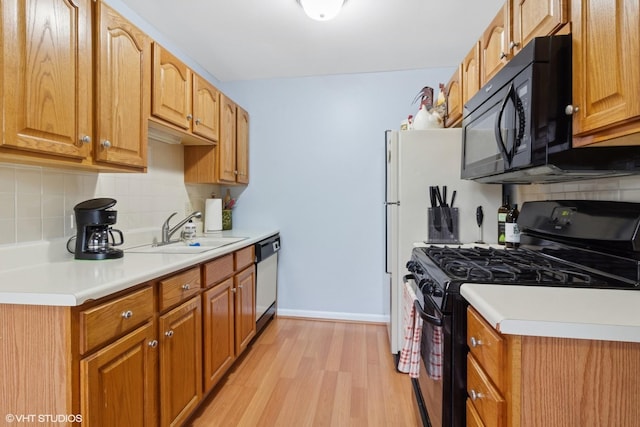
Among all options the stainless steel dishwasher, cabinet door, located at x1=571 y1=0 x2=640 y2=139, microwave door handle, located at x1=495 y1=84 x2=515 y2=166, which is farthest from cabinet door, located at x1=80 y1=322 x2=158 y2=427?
→ cabinet door, located at x1=571 y1=0 x2=640 y2=139

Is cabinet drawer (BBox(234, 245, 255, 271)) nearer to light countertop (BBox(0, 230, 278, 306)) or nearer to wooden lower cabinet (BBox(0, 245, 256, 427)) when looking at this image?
wooden lower cabinet (BBox(0, 245, 256, 427))

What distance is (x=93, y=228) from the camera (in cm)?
152

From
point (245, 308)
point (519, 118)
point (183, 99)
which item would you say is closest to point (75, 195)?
point (183, 99)

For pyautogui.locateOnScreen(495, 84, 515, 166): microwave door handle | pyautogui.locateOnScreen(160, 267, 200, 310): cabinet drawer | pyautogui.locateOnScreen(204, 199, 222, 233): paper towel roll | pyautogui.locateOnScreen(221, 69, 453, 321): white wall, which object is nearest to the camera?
pyautogui.locateOnScreen(495, 84, 515, 166): microwave door handle

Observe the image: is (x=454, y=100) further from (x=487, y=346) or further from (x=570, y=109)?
(x=487, y=346)

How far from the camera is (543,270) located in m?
1.18

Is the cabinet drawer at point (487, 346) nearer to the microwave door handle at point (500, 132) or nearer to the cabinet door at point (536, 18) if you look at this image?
the microwave door handle at point (500, 132)

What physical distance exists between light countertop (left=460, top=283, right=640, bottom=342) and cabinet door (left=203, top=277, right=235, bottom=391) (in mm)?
1369

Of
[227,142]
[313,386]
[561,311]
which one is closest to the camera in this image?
[561,311]

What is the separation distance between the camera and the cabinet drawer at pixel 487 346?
77 cm

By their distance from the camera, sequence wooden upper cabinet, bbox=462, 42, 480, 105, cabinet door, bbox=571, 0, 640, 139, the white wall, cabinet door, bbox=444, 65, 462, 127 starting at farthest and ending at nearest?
1. the white wall
2. cabinet door, bbox=444, 65, 462, 127
3. wooden upper cabinet, bbox=462, 42, 480, 105
4. cabinet door, bbox=571, 0, 640, 139

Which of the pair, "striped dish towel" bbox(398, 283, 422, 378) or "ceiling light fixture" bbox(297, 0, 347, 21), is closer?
"striped dish towel" bbox(398, 283, 422, 378)

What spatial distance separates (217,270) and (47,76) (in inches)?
45.4

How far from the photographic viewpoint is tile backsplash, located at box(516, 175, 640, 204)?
120 cm
